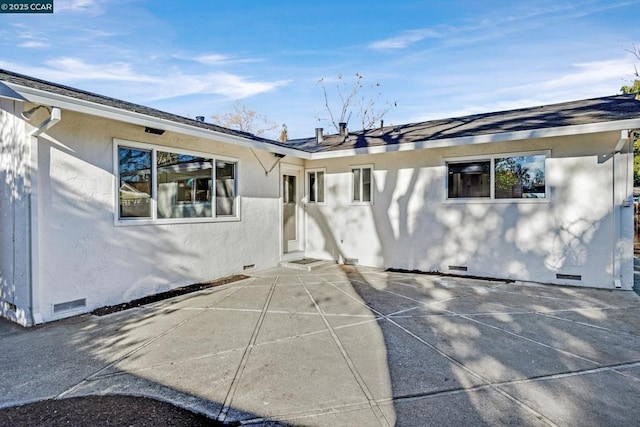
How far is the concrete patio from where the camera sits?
2.42 m

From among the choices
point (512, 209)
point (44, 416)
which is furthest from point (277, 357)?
point (512, 209)

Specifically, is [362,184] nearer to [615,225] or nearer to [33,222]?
[615,225]

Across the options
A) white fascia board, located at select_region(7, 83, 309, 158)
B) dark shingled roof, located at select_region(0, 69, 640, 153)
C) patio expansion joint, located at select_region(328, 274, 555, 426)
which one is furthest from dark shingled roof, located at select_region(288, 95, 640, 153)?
patio expansion joint, located at select_region(328, 274, 555, 426)

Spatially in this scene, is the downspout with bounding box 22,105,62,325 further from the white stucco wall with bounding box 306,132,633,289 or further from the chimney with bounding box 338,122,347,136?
the chimney with bounding box 338,122,347,136

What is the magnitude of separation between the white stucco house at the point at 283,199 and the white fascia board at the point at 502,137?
3cm

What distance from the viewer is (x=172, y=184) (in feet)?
19.3

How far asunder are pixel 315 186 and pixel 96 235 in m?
5.35

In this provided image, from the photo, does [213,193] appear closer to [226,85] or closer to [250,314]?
[250,314]

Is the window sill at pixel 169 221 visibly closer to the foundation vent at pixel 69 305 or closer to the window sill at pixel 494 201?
the foundation vent at pixel 69 305

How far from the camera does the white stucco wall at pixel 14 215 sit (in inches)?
166

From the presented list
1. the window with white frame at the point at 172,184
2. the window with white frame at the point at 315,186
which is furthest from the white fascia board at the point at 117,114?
the window with white frame at the point at 315,186

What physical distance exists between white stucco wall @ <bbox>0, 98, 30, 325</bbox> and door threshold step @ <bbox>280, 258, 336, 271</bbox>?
15.8 ft

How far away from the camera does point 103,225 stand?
4852 mm

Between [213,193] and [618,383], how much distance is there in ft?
20.4
